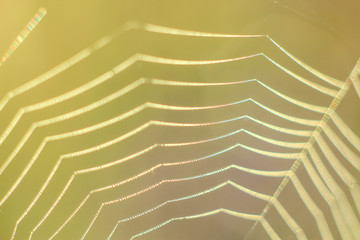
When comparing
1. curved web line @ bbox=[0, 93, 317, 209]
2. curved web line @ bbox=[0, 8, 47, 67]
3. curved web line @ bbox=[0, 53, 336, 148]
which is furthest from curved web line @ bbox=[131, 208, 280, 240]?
curved web line @ bbox=[0, 8, 47, 67]

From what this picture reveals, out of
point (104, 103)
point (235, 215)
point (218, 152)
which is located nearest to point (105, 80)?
point (104, 103)

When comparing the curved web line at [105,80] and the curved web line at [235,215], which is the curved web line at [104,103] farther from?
the curved web line at [235,215]

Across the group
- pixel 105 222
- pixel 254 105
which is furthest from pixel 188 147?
pixel 105 222

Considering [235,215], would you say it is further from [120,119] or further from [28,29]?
[28,29]

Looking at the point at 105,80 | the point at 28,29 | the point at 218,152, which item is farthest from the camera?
the point at 218,152

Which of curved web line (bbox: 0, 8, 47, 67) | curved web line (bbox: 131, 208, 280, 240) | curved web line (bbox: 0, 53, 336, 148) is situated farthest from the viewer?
curved web line (bbox: 131, 208, 280, 240)

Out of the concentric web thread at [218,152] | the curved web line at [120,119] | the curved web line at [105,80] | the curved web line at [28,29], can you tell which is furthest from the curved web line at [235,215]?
the curved web line at [28,29]

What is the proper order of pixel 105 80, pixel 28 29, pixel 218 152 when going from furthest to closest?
pixel 218 152
pixel 105 80
pixel 28 29

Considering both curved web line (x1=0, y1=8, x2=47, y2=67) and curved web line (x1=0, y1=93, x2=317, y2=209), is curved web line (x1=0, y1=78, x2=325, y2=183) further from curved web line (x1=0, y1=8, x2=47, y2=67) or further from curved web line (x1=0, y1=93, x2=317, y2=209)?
curved web line (x1=0, y1=8, x2=47, y2=67)

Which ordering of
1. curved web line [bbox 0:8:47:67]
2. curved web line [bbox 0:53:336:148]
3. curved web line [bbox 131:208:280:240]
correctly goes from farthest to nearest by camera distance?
1. curved web line [bbox 131:208:280:240]
2. curved web line [bbox 0:53:336:148]
3. curved web line [bbox 0:8:47:67]
